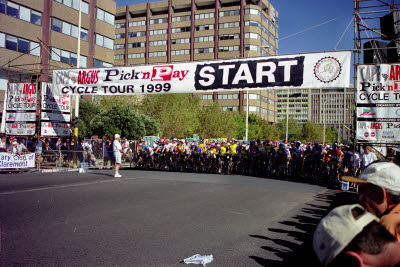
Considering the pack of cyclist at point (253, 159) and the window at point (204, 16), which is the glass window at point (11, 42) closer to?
Result: the pack of cyclist at point (253, 159)

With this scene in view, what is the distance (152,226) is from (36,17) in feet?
117

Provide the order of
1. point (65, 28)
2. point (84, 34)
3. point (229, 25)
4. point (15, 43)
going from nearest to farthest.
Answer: point (15, 43), point (65, 28), point (84, 34), point (229, 25)

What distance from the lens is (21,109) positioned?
686 inches

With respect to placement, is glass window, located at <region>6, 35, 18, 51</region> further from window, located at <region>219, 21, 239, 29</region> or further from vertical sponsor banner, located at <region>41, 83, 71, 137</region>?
window, located at <region>219, 21, 239, 29</region>

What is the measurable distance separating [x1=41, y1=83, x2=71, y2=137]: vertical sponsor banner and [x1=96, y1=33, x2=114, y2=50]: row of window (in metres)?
26.5

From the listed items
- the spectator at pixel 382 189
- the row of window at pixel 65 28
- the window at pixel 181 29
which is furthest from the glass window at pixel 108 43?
the spectator at pixel 382 189

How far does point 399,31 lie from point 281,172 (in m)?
8.82

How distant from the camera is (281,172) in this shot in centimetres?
1769

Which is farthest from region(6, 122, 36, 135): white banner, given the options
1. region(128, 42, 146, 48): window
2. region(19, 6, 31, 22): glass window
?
region(128, 42, 146, 48): window

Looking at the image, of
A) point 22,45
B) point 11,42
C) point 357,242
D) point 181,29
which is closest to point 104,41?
point 22,45

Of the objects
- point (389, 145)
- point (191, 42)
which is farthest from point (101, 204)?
point (191, 42)

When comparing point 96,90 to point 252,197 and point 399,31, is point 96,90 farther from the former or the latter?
point 399,31

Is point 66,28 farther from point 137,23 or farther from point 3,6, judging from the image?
point 137,23

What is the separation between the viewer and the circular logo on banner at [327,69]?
12.5 meters
